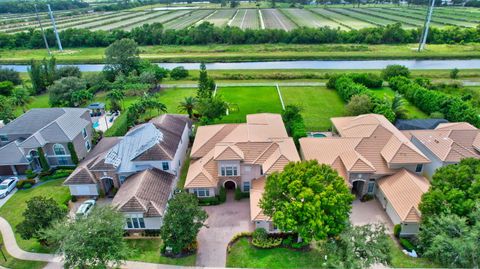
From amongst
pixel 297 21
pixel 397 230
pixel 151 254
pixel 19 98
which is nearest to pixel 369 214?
pixel 397 230

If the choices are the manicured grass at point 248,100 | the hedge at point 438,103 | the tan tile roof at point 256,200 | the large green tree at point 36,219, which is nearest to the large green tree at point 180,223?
the tan tile roof at point 256,200

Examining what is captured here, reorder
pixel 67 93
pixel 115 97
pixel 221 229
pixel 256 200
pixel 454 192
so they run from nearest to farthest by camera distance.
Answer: pixel 454 192 < pixel 221 229 < pixel 256 200 < pixel 115 97 < pixel 67 93

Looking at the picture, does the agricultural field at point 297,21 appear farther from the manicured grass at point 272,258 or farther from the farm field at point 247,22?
the manicured grass at point 272,258

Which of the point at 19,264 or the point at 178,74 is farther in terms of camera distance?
the point at 178,74

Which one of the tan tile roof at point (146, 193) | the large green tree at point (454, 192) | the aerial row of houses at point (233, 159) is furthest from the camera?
the aerial row of houses at point (233, 159)

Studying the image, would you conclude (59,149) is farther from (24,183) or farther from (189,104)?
(189,104)

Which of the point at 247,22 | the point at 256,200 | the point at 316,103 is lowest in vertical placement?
the point at 316,103

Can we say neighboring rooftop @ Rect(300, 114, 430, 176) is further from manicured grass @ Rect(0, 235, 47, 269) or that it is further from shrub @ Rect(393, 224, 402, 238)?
manicured grass @ Rect(0, 235, 47, 269)
